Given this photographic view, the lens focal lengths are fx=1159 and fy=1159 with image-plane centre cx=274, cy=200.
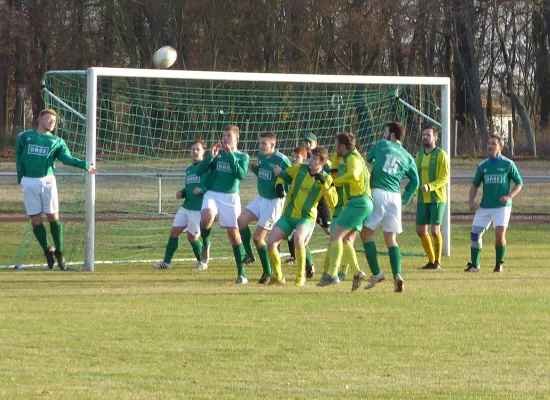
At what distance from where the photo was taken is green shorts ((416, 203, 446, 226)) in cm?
1570

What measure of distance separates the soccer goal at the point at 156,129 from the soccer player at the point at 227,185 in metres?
1.70

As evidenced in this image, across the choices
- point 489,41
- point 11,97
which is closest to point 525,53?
point 489,41

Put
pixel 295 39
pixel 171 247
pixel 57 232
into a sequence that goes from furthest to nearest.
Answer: pixel 295 39
pixel 171 247
pixel 57 232

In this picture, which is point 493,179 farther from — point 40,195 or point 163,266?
point 40,195

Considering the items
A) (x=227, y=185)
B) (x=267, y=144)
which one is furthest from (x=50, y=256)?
(x=267, y=144)

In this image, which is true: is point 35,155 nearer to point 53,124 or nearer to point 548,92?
point 53,124

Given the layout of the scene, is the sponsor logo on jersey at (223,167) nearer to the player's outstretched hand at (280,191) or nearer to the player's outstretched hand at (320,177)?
the player's outstretched hand at (280,191)

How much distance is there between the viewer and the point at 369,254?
1273cm

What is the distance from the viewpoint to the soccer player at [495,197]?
15.1 metres

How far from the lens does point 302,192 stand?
13.1 metres

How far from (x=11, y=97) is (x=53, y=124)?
4456 cm

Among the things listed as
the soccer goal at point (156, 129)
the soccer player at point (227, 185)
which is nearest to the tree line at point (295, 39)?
the soccer goal at point (156, 129)

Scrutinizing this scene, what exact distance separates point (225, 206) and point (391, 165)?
7.32 ft

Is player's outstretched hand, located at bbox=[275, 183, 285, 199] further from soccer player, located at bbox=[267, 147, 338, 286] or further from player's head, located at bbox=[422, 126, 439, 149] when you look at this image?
player's head, located at bbox=[422, 126, 439, 149]
